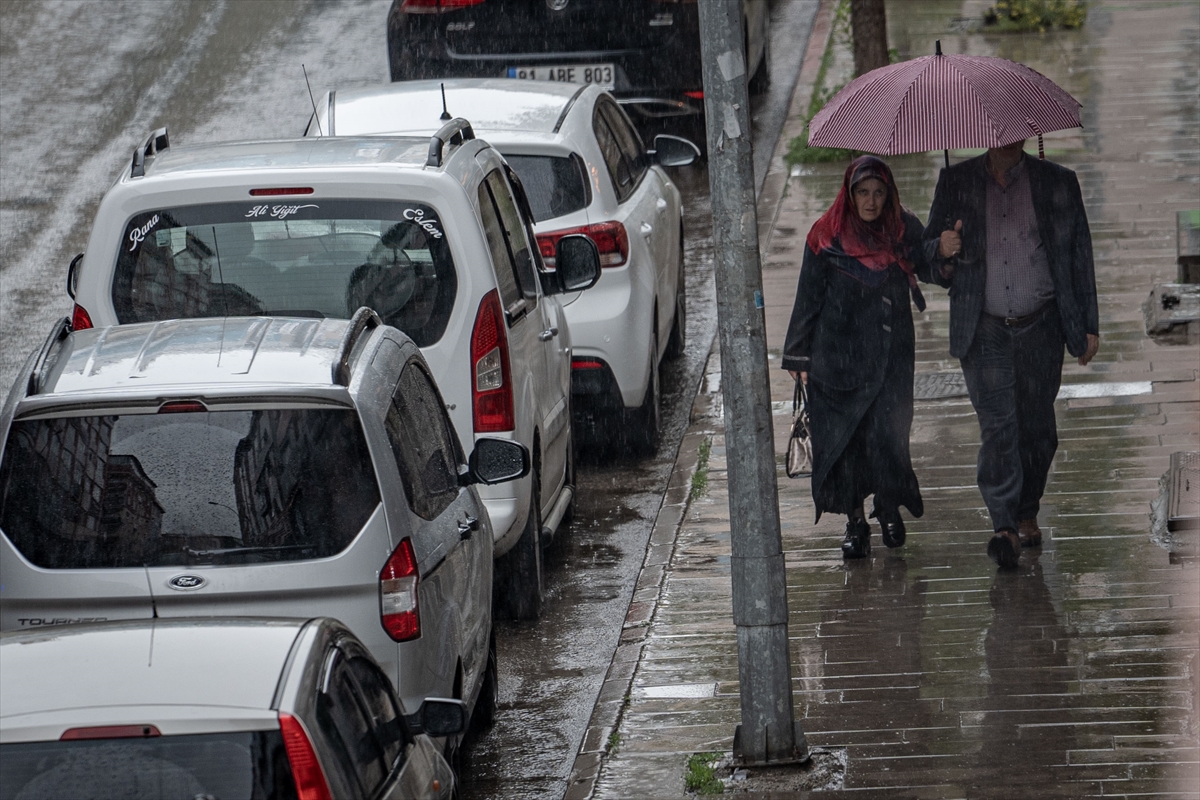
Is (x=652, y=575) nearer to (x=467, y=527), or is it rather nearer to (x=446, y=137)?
(x=446, y=137)

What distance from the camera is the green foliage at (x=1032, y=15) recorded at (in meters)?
20.4

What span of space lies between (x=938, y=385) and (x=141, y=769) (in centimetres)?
787

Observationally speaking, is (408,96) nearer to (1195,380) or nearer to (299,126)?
(1195,380)

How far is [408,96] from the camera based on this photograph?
10398 millimetres

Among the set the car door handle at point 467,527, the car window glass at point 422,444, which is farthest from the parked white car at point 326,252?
the car door handle at point 467,527

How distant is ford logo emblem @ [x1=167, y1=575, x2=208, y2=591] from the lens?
5309 millimetres

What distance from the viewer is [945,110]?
7.96 meters

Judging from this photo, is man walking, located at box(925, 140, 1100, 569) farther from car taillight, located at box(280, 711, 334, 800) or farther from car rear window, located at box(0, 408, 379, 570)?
car taillight, located at box(280, 711, 334, 800)

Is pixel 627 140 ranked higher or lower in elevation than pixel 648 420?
higher

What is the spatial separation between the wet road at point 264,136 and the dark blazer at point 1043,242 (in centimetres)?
196

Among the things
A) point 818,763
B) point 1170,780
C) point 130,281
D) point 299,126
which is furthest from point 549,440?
point 299,126

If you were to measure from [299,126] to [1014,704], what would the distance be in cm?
1167

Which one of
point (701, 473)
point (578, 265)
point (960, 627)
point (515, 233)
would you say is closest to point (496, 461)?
point (515, 233)

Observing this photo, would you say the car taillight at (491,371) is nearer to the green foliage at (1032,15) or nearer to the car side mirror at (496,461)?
the car side mirror at (496,461)
